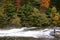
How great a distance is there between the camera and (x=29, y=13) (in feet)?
145

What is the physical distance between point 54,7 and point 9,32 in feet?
32.8

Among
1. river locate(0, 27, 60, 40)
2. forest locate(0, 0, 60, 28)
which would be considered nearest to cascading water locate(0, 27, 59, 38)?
river locate(0, 27, 60, 40)

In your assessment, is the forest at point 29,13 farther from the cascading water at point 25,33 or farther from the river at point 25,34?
the cascading water at point 25,33

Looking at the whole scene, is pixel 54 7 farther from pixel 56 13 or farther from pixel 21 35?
pixel 21 35

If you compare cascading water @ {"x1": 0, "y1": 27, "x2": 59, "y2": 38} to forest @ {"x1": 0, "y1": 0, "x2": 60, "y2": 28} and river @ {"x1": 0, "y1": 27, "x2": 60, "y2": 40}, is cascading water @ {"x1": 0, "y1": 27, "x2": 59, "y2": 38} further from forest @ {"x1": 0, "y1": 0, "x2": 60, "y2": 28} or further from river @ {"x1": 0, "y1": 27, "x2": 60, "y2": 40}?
forest @ {"x1": 0, "y1": 0, "x2": 60, "y2": 28}

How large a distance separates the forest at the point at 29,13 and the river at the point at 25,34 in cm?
304

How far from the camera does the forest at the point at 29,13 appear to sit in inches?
1682

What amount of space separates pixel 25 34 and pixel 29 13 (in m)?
8.64

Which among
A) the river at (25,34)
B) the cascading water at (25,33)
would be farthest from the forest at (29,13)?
the cascading water at (25,33)

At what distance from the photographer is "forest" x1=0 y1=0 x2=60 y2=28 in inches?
1682

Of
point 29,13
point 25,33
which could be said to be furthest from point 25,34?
point 29,13

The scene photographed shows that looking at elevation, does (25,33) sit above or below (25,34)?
above

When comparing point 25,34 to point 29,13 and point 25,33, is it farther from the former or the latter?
point 29,13

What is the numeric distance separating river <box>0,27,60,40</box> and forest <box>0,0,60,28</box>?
304 cm
